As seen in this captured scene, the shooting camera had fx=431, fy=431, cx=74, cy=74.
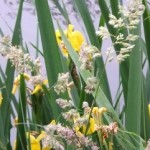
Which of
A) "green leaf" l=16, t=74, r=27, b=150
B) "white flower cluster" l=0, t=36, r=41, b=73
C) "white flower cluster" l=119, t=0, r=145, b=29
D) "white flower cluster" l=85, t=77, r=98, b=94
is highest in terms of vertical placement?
"white flower cluster" l=119, t=0, r=145, b=29

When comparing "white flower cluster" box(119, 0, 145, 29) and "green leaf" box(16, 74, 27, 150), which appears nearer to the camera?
"white flower cluster" box(119, 0, 145, 29)

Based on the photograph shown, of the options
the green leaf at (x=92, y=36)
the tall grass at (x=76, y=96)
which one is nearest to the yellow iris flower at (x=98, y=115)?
the tall grass at (x=76, y=96)

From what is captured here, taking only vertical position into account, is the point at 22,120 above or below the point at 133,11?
below

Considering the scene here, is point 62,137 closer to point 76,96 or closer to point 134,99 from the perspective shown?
point 134,99

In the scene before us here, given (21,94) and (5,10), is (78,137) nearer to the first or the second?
(21,94)

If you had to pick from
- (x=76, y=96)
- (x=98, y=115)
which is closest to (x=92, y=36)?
(x=76, y=96)

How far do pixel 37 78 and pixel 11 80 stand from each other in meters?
0.19

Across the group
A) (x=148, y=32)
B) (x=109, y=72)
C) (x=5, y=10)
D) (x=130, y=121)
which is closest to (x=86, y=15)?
(x=148, y=32)

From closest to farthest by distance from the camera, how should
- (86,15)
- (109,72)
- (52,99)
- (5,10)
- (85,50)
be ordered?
(85,50) → (52,99) → (86,15) → (5,10) → (109,72)

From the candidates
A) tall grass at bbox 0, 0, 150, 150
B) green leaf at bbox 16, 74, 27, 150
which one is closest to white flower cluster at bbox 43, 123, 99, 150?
tall grass at bbox 0, 0, 150, 150

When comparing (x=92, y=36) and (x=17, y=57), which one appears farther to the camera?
(x=92, y=36)

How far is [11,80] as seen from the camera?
571 millimetres

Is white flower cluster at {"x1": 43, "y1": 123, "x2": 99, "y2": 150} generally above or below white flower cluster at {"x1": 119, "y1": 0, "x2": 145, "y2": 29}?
below

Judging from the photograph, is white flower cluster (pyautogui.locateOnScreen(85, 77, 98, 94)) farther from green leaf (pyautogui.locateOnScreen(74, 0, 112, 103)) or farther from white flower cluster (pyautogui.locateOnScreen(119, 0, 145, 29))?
green leaf (pyautogui.locateOnScreen(74, 0, 112, 103))
